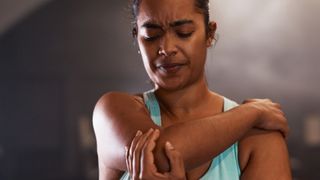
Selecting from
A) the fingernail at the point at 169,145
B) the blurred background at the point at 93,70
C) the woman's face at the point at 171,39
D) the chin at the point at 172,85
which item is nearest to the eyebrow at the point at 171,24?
the woman's face at the point at 171,39

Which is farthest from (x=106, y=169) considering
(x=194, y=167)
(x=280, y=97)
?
(x=280, y=97)

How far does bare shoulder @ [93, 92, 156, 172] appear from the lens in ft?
2.55

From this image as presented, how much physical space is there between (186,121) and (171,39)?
5.5 inches

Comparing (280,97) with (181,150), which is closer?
(181,150)

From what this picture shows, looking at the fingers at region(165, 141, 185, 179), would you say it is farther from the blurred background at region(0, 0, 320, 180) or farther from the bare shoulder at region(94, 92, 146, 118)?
the blurred background at region(0, 0, 320, 180)

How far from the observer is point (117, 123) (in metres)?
0.81

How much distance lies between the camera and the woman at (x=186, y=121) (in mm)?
775

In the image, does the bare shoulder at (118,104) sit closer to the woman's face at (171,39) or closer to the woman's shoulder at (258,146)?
the woman's face at (171,39)

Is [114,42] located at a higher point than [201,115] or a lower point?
higher

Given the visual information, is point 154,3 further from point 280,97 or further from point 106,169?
point 280,97

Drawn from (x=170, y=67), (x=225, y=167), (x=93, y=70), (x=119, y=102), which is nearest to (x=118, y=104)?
(x=119, y=102)

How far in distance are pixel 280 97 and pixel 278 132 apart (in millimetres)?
882

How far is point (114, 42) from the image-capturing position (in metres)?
1.70

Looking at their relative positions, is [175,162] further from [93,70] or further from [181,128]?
[93,70]
